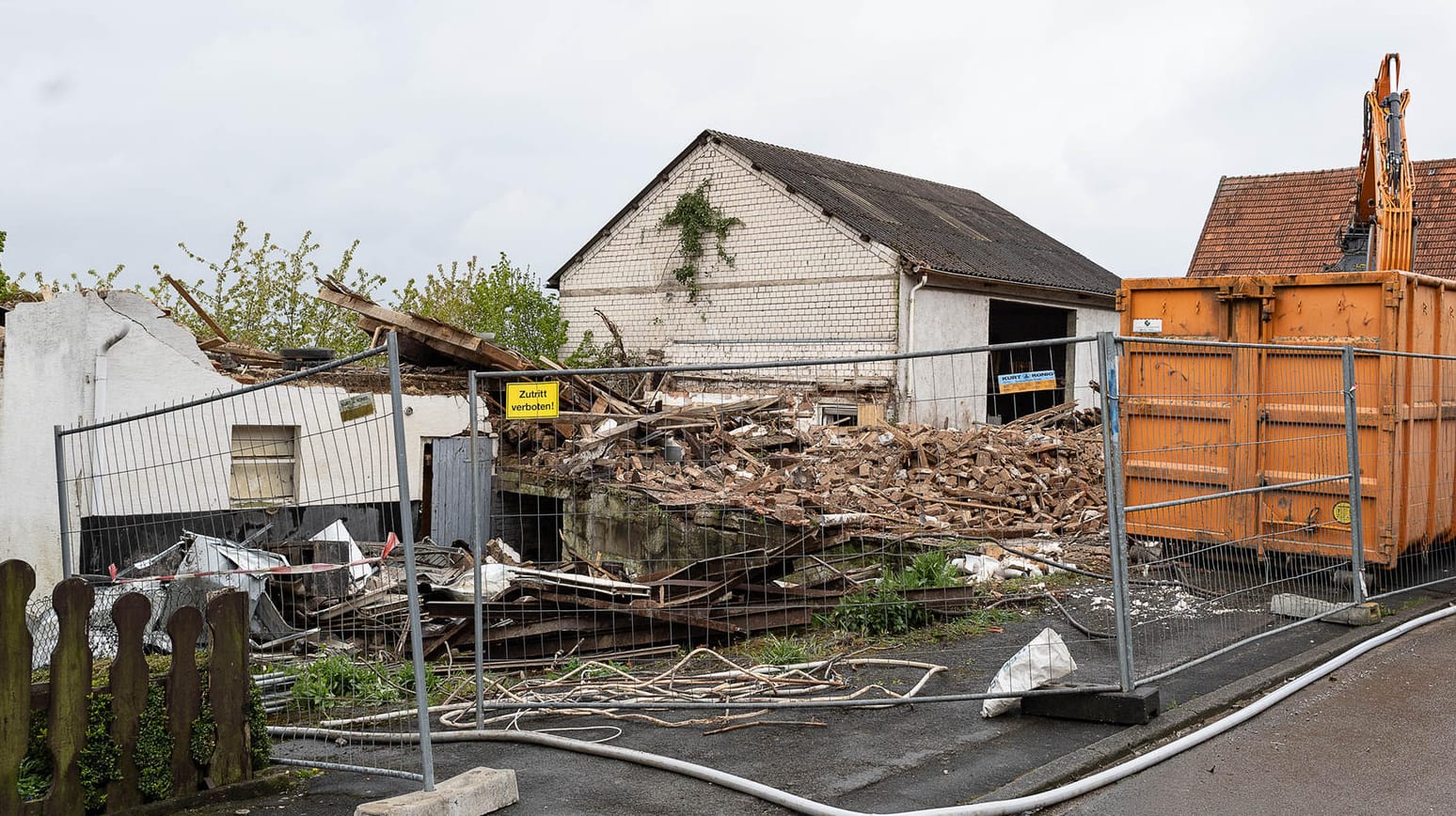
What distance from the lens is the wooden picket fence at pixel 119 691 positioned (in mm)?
5016

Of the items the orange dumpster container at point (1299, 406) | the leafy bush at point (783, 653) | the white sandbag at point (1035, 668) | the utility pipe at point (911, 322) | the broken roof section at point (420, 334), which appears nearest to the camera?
the white sandbag at point (1035, 668)

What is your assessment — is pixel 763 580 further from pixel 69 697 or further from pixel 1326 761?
pixel 69 697

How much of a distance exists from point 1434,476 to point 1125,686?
6.15m

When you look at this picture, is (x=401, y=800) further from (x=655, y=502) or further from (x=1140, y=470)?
(x=1140, y=470)

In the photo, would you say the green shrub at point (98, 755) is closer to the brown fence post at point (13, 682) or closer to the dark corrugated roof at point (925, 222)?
the brown fence post at point (13, 682)

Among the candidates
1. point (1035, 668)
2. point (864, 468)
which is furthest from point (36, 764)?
point (864, 468)

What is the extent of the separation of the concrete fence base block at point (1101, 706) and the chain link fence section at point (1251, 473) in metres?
1.22

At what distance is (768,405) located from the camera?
18.3 m

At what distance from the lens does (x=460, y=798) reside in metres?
5.23

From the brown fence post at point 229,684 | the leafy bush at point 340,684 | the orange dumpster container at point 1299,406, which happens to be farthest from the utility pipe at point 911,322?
the brown fence post at point 229,684

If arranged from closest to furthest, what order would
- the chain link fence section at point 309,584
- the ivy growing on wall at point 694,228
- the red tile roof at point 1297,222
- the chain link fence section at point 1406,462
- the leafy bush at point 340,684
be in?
the chain link fence section at point 309,584, the leafy bush at point 340,684, the chain link fence section at point 1406,462, the ivy growing on wall at point 694,228, the red tile roof at point 1297,222

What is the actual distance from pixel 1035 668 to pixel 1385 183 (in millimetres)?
9091

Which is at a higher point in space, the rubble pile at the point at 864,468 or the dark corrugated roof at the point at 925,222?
the dark corrugated roof at the point at 925,222

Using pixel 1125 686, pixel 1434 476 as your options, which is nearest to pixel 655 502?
pixel 1125 686
